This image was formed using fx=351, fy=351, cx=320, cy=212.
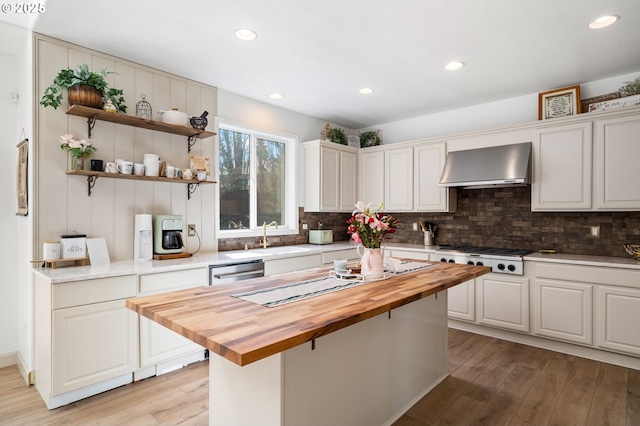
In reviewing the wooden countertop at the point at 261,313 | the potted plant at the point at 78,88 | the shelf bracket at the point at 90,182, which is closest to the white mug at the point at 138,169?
the shelf bracket at the point at 90,182

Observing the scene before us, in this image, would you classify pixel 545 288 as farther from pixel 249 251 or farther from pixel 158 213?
pixel 158 213

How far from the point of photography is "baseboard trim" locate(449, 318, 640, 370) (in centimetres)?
309

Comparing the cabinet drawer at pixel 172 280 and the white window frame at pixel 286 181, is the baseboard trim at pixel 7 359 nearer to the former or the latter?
the cabinet drawer at pixel 172 280

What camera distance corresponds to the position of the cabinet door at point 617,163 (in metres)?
3.18

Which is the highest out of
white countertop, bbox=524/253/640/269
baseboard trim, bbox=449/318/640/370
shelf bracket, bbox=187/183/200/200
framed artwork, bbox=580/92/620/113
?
framed artwork, bbox=580/92/620/113

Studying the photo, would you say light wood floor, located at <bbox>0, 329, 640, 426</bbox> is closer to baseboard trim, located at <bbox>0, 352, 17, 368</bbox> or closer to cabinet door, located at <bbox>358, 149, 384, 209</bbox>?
baseboard trim, located at <bbox>0, 352, 17, 368</bbox>

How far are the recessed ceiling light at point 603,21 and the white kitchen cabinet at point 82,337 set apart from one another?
385 cm

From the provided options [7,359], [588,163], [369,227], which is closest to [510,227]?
[588,163]

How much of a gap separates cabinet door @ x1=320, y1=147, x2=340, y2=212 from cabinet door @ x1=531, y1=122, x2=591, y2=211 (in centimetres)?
235

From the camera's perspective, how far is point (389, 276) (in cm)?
241

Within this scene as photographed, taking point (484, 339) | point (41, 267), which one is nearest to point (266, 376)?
point (41, 267)

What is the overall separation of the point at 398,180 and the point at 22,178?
4.01 m

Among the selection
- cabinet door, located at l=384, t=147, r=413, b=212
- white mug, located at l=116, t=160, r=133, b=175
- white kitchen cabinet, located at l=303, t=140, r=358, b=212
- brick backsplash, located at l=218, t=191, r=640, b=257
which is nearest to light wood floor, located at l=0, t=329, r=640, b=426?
brick backsplash, located at l=218, t=191, r=640, b=257

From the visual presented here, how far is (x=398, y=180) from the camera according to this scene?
481cm
